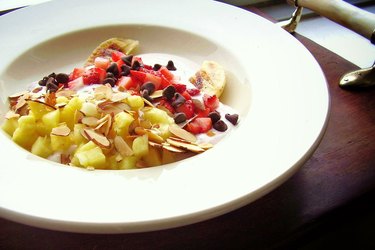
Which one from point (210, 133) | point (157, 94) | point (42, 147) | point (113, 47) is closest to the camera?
point (42, 147)

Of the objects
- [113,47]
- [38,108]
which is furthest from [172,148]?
[113,47]

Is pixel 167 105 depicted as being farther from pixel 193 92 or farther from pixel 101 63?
pixel 101 63

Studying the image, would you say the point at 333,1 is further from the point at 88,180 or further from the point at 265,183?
the point at 88,180

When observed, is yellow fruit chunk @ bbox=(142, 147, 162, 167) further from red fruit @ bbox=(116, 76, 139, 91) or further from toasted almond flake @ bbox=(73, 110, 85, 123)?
red fruit @ bbox=(116, 76, 139, 91)

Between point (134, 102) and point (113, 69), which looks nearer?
point (134, 102)

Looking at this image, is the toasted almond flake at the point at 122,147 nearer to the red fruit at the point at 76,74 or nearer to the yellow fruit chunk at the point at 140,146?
the yellow fruit chunk at the point at 140,146

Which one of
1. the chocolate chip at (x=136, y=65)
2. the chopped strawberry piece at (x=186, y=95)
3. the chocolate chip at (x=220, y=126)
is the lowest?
the chocolate chip at (x=220, y=126)

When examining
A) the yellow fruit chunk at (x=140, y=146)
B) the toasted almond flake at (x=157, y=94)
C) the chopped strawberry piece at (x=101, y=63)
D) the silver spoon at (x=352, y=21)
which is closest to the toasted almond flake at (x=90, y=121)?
the yellow fruit chunk at (x=140, y=146)
